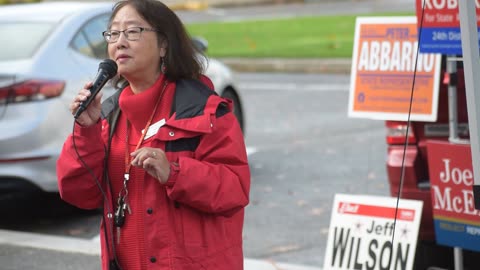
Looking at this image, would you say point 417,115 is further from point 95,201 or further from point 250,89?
point 250,89

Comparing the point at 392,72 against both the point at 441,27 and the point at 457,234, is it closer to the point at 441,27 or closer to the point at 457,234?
the point at 441,27

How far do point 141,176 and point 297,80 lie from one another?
13.1 m

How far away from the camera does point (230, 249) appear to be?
136 inches

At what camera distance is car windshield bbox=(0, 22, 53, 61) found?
25.6 ft

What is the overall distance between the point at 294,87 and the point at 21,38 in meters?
7.96

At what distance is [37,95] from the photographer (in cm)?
743

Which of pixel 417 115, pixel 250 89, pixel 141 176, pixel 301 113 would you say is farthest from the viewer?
pixel 250 89

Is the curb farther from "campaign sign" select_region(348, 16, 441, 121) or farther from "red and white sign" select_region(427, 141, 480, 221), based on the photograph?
"red and white sign" select_region(427, 141, 480, 221)

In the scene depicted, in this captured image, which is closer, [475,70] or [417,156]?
[475,70]

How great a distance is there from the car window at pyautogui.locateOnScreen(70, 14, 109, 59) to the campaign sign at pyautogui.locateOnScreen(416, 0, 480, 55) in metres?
3.51

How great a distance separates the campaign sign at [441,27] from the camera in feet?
16.3

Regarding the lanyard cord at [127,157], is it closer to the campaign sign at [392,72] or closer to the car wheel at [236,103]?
the campaign sign at [392,72]

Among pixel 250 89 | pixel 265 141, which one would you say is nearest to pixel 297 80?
pixel 250 89

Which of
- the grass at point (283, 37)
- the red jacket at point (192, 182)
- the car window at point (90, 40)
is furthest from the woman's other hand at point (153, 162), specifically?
the grass at point (283, 37)
